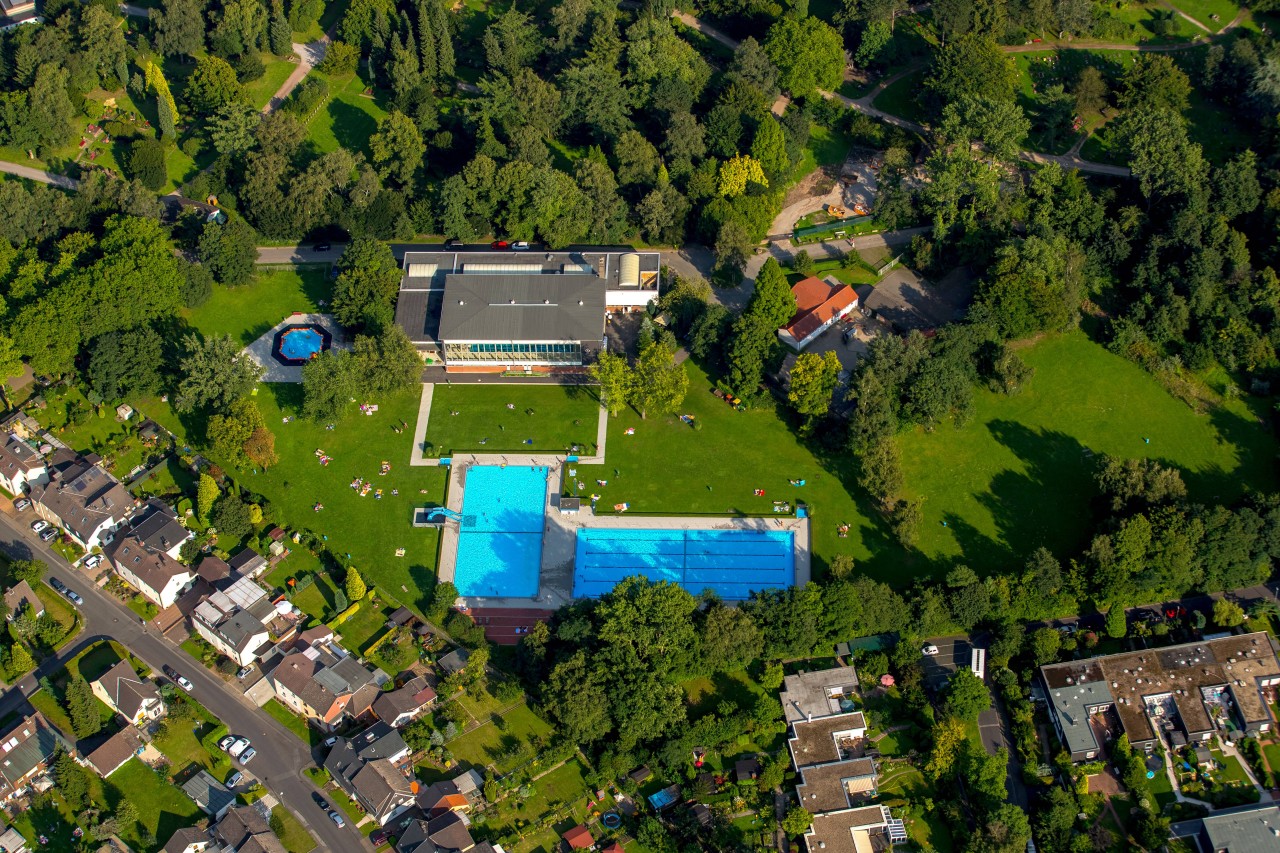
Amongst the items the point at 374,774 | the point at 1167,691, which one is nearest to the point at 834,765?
the point at 1167,691

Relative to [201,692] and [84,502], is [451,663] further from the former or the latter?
[84,502]

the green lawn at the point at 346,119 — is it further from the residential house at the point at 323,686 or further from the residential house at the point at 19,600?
the residential house at the point at 323,686

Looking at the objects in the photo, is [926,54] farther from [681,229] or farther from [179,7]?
[179,7]

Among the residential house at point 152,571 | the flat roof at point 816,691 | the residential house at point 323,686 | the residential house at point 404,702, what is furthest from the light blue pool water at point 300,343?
the flat roof at point 816,691

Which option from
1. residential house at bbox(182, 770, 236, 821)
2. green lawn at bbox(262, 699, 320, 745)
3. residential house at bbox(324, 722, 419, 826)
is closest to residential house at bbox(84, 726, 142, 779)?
residential house at bbox(182, 770, 236, 821)

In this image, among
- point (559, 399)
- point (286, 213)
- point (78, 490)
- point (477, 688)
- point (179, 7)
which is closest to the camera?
point (477, 688)

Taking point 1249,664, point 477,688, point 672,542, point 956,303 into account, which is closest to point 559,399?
point 672,542

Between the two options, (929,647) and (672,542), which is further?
(672,542)
